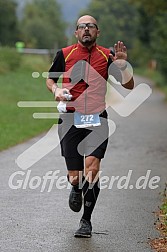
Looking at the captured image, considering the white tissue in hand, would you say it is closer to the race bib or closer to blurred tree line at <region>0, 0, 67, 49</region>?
the race bib

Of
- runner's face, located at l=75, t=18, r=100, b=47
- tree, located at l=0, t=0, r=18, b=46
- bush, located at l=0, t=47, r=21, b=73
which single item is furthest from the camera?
tree, located at l=0, t=0, r=18, b=46

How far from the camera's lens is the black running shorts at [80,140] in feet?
27.7

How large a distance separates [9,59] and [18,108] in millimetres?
25343

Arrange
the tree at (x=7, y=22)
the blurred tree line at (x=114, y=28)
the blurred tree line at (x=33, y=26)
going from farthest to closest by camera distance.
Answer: the blurred tree line at (x=33, y=26)
the tree at (x=7, y=22)
the blurred tree line at (x=114, y=28)

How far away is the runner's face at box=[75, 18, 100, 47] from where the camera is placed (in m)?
8.36

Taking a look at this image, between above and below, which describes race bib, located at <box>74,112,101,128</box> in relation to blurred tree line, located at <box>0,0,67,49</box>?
above

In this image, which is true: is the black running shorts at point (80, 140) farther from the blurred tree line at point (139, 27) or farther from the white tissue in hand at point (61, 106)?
the blurred tree line at point (139, 27)

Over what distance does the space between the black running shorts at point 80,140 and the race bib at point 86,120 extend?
0.05 metres

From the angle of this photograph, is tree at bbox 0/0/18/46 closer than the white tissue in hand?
No

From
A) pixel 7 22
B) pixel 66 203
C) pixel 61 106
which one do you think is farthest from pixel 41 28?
pixel 61 106

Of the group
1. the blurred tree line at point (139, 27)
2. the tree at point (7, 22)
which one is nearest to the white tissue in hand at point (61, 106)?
the blurred tree line at point (139, 27)

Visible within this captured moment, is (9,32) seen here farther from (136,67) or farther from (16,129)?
(16,129)

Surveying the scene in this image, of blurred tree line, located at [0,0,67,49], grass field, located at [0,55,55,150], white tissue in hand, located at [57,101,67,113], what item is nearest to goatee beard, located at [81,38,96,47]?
white tissue in hand, located at [57,101,67,113]

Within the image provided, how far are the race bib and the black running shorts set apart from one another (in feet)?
0.18
